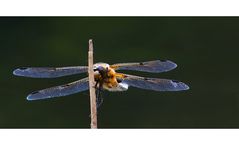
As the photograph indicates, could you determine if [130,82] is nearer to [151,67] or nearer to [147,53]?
[151,67]

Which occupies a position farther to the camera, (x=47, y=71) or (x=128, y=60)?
(x=128, y=60)

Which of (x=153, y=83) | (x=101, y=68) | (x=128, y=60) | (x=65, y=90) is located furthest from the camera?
(x=128, y=60)

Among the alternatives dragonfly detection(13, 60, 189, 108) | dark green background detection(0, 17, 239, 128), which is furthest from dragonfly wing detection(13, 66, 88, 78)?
dark green background detection(0, 17, 239, 128)

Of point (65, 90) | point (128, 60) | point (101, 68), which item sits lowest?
point (128, 60)

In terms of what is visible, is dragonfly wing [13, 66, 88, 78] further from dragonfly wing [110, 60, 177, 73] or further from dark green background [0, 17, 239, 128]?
dark green background [0, 17, 239, 128]

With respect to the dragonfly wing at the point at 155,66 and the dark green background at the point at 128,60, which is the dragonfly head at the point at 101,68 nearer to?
the dragonfly wing at the point at 155,66

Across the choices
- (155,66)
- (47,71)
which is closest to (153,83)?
(155,66)

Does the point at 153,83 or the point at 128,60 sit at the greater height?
the point at 153,83

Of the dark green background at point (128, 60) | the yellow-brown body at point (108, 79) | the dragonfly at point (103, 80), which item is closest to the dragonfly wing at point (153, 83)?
the dragonfly at point (103, 80)

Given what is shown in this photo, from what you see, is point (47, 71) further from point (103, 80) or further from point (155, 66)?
point (155, 66)
